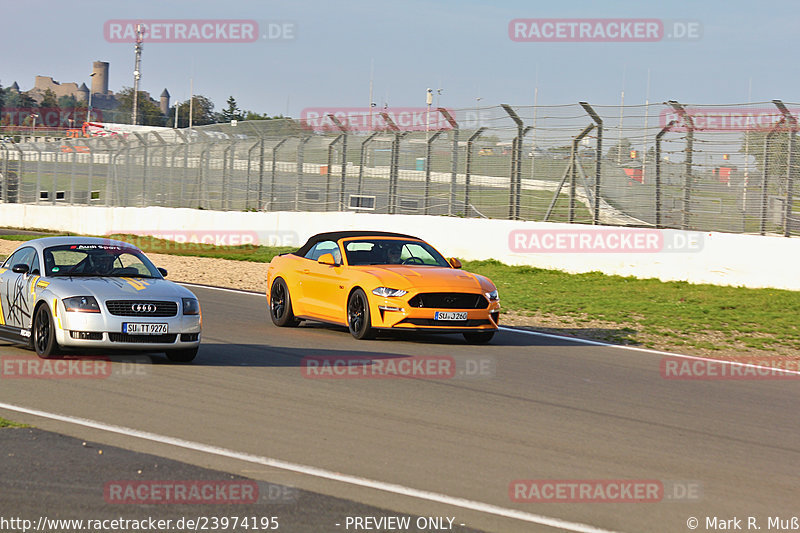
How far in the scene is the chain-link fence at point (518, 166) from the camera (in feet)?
64.1

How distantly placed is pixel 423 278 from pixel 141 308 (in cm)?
399

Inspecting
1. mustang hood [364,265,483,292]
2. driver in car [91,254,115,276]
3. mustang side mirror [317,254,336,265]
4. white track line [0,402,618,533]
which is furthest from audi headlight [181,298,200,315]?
mustang side mirror [317,254,336,265]

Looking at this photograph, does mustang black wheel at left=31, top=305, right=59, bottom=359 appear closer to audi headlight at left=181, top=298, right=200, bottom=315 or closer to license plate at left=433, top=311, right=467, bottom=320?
audi headlight at left=181, top=298, right=200, bottom=315

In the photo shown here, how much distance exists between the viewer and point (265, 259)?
28.7 meters

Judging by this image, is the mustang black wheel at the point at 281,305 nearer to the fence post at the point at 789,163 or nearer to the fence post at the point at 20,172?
the fence post at the point at 789,163

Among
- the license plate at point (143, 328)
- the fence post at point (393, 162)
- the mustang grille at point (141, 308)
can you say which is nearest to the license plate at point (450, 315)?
the mustang grille at point (141, 308)

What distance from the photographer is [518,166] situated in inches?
950

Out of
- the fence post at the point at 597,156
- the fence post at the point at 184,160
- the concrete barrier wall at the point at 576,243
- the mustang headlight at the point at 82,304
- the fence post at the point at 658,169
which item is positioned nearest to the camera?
the mustang headlight at the point at 82,304

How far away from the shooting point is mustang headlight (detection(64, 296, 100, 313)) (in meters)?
10.3

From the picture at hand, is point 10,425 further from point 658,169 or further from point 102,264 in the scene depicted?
point 658,169

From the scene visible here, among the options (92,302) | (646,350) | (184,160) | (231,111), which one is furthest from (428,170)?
(231,111)

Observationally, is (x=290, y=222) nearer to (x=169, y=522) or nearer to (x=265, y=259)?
(x=265, y=259)

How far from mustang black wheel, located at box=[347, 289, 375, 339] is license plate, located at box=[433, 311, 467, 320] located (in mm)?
854

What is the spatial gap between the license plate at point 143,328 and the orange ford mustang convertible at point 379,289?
324 cm
